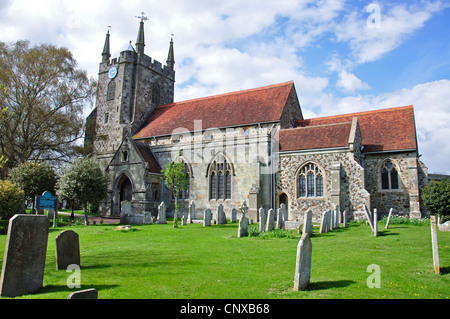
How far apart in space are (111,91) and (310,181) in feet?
85.3

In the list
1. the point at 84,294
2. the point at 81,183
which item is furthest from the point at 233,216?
the point at 84,294

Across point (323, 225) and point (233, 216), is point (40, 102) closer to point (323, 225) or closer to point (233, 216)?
point (233, 216)

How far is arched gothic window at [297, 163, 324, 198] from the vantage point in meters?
24.3

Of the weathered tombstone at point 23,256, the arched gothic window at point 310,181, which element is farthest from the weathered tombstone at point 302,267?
the arched gothic window at point 310,181

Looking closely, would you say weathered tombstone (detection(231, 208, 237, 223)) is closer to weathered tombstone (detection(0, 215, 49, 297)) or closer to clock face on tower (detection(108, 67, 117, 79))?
weathered tombstone (detection(0, 215, 49, 297))

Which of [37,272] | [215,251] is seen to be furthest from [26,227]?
[215,251]

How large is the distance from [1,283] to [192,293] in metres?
3.42

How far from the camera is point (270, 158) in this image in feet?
83.9

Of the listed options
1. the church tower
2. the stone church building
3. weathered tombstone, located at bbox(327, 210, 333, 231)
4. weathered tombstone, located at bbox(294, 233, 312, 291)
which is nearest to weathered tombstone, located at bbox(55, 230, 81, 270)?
weathered tombstone, located at bbox(294, 233, 312, 291)

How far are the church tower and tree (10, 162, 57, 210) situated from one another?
1026cm

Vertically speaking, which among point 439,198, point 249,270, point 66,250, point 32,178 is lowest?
point 249,270

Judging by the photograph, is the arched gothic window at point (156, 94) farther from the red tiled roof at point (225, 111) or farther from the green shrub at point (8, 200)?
the green shrub at point (8, 200)

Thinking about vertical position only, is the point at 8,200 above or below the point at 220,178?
below

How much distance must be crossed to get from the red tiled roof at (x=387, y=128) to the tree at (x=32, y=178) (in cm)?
2031
